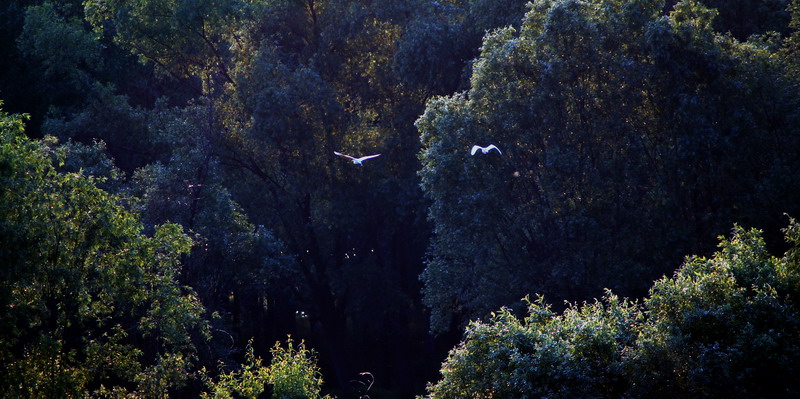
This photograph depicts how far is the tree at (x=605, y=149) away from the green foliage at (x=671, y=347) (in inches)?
283

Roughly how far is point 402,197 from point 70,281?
55.4ft

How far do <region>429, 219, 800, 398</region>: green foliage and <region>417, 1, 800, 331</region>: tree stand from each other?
7.19 meters

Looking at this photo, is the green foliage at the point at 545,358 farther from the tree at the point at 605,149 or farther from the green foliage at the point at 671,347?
→ the tree at the point at 605,149

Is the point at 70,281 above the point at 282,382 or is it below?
above

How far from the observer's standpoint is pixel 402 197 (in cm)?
3172

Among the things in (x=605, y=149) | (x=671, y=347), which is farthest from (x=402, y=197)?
(x=671, y=347)

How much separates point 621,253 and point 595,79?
4740 millimetres

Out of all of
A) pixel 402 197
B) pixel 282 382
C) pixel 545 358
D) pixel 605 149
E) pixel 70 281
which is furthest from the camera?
pixel 402 197

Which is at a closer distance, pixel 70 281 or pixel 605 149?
pixel 70 281

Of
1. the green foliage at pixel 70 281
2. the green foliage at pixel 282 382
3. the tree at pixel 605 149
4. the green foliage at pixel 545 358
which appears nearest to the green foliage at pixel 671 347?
the green foliage at pixel 545 358

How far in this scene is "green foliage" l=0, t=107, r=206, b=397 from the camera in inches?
593

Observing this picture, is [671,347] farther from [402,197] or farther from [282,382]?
[402,197]

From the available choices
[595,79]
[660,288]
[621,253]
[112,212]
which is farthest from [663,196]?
[112,212]

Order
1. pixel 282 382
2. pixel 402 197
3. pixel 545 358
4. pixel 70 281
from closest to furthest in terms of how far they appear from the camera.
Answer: pixel 545 358, pixel 70 281, pixel 282 382, pixel 402 197
